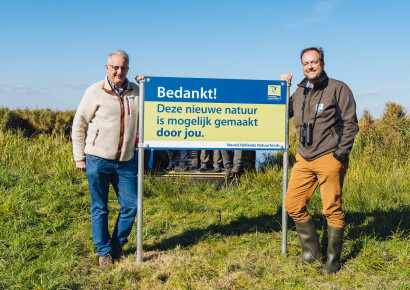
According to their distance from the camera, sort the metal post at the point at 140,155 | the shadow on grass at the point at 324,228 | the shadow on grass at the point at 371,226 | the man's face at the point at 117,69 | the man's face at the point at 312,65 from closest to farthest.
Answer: the man's face at the point at 312,65, the man's face at the point at 117,69, the metal post at the point at 140,155, the shadow on grass at the point at 371,226, the shadow on grass at the point at 324,228

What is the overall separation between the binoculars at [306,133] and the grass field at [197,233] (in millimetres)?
1274

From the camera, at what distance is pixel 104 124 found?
3.79m

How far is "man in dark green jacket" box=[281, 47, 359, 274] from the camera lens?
3557 millimetres

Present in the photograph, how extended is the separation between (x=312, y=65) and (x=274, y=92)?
24.6 inches

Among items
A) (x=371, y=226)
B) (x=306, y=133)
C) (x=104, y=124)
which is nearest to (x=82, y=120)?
(x=104, y=124)

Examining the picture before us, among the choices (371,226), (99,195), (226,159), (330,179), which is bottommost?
(371,226)

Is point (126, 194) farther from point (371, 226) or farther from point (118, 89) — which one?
point (371, 226)

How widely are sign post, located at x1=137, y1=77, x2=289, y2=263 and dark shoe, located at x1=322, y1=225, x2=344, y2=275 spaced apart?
56cm

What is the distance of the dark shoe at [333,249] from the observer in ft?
12.4

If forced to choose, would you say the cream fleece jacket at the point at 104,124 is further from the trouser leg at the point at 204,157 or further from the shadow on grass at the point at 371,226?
the trouser leg at the point at 204,157

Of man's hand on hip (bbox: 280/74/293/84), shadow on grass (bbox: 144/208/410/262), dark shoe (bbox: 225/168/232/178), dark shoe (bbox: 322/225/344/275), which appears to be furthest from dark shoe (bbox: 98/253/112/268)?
dark shoe (bbox: 225/168/232/178)

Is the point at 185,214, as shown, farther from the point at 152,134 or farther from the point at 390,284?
the point at 390,284

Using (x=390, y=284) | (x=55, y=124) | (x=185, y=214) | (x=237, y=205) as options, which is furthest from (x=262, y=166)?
(x=55, y=124)

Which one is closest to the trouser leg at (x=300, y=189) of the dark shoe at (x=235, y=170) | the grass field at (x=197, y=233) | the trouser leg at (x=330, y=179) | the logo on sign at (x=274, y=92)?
the trouser leg at (x=330, y=179)
